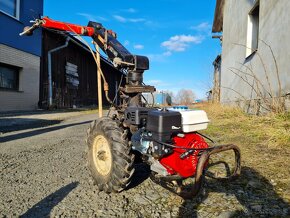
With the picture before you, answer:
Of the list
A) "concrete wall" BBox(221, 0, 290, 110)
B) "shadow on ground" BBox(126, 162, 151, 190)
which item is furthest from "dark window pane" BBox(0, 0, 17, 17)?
"shadow on ground" BBox(126, 162, 151, 190)

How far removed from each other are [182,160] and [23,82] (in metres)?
12.4

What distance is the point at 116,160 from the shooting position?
8.61 ft

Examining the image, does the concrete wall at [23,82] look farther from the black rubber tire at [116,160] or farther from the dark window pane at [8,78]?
the black rubber tire at [116,160]

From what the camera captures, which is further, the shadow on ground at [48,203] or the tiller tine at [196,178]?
the shadow on ground at [48,203]

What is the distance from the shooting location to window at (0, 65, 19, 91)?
1222cm

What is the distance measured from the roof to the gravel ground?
43.3 feet

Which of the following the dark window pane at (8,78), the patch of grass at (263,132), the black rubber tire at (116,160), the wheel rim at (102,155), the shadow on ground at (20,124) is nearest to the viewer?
the black rubber tire at (116,160)

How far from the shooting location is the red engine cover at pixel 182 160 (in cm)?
241

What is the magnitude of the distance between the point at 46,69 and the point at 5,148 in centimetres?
1108

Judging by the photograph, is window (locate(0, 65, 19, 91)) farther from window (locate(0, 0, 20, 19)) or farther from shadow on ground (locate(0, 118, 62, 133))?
shadow on ground (locate(0, 118, 62, 133))

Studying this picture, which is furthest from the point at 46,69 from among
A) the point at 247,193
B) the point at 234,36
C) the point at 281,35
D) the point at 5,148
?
the point at 247,193

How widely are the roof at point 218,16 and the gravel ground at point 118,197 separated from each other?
13196 millimetres

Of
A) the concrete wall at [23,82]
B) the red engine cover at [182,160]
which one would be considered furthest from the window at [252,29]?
the concrete wall at [23,82]

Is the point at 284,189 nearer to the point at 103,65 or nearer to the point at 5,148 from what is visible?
the point at 5,148
